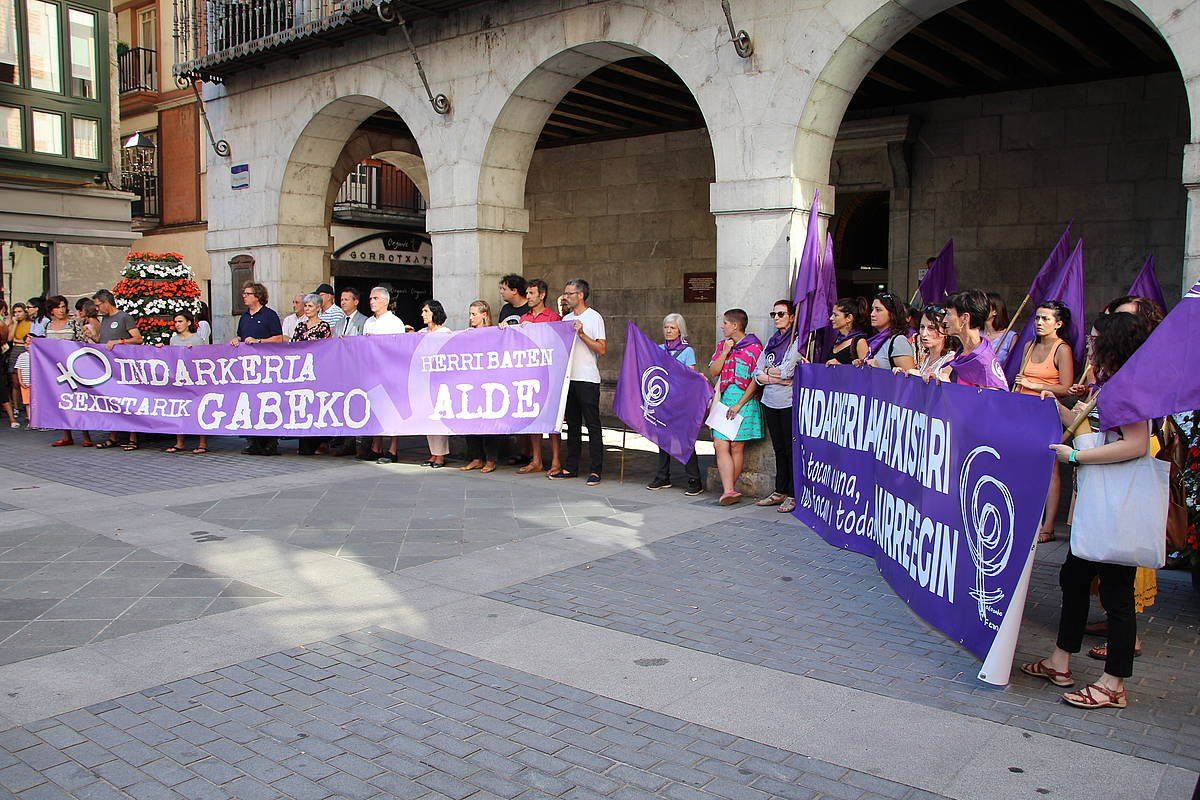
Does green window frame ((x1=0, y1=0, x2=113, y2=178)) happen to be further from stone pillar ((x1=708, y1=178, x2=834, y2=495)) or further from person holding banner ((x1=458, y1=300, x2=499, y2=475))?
stone pillar ((x1=708, y1=178, x2=834, y2=495))

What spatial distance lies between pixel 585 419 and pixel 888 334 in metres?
3.30

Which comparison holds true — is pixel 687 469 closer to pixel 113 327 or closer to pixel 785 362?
pixel 785 362

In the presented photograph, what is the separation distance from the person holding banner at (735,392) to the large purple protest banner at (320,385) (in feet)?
5.70

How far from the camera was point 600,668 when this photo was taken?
468cm

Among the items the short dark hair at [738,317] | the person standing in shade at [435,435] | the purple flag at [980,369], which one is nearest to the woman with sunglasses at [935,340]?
the purple flag at [980,369]

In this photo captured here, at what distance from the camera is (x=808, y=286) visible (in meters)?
8.48

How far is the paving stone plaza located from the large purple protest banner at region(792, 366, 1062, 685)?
244mm

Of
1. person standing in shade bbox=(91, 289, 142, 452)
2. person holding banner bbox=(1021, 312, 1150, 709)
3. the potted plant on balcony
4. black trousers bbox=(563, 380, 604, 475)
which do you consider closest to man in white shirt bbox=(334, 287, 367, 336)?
the potted plant on balcony

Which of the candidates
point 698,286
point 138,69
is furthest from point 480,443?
point 138,69

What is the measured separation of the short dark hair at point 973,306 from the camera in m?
6.46

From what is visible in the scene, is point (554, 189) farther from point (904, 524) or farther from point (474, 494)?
point (904, 524)

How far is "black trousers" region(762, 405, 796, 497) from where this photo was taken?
340 inches

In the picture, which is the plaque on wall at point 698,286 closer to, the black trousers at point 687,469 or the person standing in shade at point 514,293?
the person standing in shade at point 514,293

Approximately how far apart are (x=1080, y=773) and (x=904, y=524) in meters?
2.13
